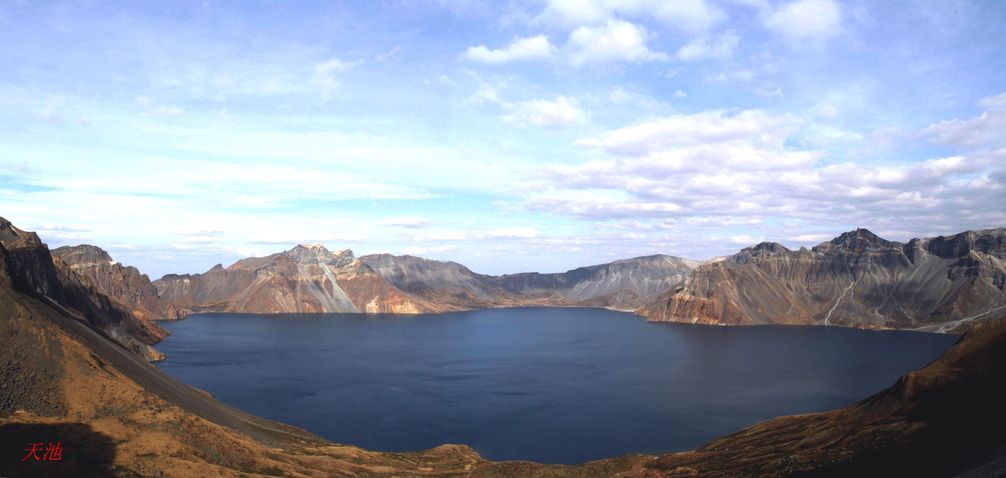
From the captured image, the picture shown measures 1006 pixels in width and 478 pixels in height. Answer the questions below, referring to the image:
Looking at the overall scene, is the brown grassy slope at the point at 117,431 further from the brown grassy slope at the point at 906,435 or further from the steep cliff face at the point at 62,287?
the steep cliff face at the point at 62,287

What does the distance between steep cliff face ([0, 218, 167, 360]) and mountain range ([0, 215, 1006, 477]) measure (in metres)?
42.6

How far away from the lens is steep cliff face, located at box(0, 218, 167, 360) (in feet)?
400

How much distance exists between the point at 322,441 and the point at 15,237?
95703mm

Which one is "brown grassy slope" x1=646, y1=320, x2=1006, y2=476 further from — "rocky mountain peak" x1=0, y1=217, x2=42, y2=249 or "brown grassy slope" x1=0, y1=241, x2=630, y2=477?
"rocky mountain peak" x1=0, y1=217, x2=42, y2=249

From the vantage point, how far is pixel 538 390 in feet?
433

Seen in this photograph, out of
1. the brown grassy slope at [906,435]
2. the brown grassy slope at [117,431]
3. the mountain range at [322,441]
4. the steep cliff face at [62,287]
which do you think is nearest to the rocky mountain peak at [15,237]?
the steep cliff face at [62,287]

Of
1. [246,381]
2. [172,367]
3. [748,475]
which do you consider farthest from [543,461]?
[172,367]

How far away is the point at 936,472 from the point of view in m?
43.3

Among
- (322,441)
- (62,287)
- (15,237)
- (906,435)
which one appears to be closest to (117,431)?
(322,441)

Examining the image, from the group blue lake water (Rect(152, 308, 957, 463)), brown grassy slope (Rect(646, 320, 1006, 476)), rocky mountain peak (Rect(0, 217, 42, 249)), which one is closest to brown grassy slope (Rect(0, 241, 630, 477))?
brown grassy slope (Rect(646, 320, 1006, 476))

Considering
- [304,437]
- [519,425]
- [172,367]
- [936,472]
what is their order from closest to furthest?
1. [936,472]
2. [304,437]
3. [519,425]
4. [172,367]

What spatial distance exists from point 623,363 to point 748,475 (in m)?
115

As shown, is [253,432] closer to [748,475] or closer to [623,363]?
[748,475]

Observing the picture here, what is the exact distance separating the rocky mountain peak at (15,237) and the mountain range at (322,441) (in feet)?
200
